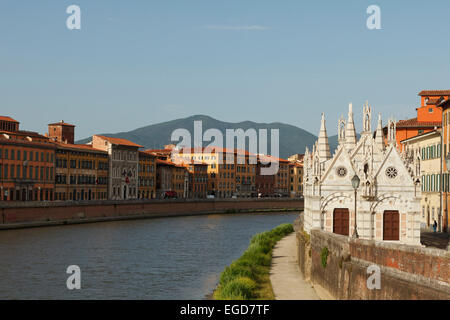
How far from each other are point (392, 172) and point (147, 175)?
85371mm

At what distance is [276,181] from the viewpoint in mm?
169875

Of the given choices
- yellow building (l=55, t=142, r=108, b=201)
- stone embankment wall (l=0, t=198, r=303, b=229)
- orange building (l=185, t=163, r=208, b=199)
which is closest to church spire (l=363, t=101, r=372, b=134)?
stone embankment wall (l=0, t=198, r=303, b=229)

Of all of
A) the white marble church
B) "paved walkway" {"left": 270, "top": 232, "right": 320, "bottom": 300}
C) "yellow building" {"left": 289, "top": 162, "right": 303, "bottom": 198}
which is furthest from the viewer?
"yellow building" {"left": 289, "top": 162, "right": 303, "bottom": 198}

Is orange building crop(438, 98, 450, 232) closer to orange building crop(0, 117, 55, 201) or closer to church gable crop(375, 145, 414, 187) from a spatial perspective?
church gable crop(375, 145, 414, 187)

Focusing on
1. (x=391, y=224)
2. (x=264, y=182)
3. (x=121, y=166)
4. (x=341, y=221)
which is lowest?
(x=391, y=224)

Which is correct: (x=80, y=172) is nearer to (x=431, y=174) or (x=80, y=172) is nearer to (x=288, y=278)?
(x=431, y=174)

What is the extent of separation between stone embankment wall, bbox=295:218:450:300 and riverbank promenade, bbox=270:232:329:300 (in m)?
0.61

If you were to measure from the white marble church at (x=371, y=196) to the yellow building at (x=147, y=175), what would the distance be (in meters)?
81.3

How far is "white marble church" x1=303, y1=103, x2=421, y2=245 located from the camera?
1497 inches

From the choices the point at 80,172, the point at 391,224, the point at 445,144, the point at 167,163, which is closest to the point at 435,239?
the point at 391,224

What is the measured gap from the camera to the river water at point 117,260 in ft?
112

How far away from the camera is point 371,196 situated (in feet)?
124
